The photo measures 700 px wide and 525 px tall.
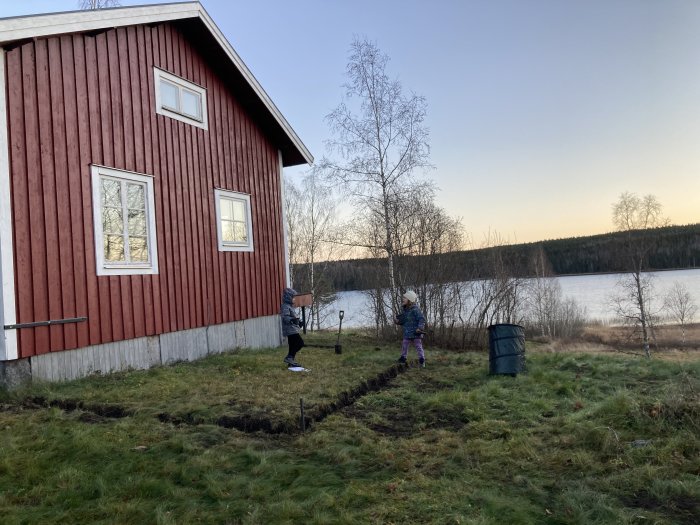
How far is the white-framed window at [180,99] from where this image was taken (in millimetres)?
10211

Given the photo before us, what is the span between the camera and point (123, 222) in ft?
29.6

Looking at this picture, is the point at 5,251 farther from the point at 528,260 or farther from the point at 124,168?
the point at 528,260

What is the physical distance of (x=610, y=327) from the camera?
1660 inches

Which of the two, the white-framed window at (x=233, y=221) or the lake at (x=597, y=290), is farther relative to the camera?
the lake at (x=597, y=290)

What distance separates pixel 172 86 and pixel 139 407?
7.32m

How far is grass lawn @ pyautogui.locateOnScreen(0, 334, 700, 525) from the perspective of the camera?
3.51 m

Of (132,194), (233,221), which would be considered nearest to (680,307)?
(233,221)

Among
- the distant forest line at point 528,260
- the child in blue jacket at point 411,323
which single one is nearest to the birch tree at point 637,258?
the distant forest line at point 528,260

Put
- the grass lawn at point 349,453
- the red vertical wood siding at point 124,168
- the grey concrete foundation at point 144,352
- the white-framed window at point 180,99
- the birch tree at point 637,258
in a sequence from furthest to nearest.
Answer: the birch tree at point 637,258 → the white-framed window at point 180,99 → the red vertical wood siding at point 124,168 → the grey concrete foundation at point 144,352 → the grass lawn at point 349,453

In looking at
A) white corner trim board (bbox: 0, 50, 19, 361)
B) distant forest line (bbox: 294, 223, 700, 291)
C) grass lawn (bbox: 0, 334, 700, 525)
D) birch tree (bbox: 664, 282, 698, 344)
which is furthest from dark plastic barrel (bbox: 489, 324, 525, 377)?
birch tree (bbox: 664, 282, 698, 344)

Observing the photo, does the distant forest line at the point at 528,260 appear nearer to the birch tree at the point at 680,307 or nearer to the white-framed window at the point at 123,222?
the birch tree at the point at 680,307

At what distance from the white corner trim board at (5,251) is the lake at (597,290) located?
2703 cm

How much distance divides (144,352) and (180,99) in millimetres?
5488

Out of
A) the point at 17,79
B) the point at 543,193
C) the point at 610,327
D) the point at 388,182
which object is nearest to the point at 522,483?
the point at 17,79
